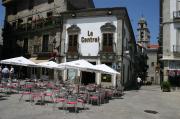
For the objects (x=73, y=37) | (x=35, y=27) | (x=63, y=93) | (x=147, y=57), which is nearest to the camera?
(x=63, y=93)

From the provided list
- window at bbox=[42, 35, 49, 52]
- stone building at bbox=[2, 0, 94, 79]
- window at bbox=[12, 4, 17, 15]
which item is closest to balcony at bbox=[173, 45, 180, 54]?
stone building at bbox=[2, 0, 94, 79]

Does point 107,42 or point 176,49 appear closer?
point 107,42

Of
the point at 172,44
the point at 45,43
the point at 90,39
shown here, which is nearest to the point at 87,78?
the point at 90,39

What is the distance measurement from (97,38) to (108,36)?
1158 millimetres

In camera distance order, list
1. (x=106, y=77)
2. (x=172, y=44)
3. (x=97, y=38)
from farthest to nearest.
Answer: (x=172, y=44), (x=97, y=38), (x=106, y=77)

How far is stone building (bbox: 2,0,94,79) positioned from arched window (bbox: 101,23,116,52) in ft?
17.6

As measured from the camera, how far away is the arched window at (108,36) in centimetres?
2252

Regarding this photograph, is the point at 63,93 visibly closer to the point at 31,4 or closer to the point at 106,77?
the point at 106,77

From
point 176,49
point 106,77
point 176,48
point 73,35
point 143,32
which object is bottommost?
point 106,77

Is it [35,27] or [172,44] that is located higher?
[35,27]

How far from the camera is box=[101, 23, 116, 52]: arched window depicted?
886 inches

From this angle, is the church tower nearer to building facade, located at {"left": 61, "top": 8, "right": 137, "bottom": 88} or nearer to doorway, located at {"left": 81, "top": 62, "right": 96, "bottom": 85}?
building facade, located at {"left": 61, "top": 8, "right": 137, "bottom": 88}

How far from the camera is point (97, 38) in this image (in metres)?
23.0

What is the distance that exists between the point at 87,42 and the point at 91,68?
33.2 ft
